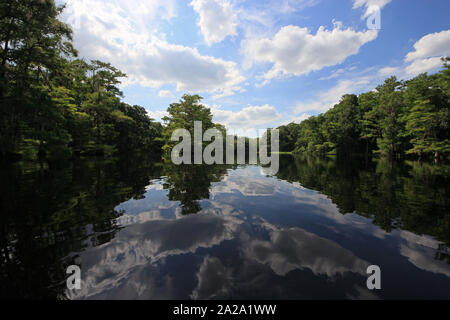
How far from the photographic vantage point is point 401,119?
96.2ft

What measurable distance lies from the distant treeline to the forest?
14 centimetres

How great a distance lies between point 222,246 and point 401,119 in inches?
1602

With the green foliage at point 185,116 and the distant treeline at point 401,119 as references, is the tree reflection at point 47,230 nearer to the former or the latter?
the green foliage at point 185,116

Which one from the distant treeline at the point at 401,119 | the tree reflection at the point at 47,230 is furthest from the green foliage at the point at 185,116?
the distant treeline at the point at 401,119

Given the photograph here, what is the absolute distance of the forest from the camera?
11555 millimetres

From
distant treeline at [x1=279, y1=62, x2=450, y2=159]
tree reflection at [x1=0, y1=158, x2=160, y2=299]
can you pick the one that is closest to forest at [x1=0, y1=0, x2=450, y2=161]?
distant treeline at [x1=279, y1=62, x2=450, y2=159]

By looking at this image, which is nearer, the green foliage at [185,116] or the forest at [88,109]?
the forest at [88,109]

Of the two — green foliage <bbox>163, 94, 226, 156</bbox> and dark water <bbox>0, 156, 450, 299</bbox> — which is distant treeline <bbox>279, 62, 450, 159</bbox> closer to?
dark water <bbox>0, 156, 450, 299</bbox>

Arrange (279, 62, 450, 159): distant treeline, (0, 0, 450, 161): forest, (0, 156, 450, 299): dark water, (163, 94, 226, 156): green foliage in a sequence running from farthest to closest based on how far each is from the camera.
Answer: (163, 94, 226, 156): green foliage → (279, 62, 450, 159): distant treeline → (0, 0, 450, 161): forest → (0, 156, 450, 299): dark water

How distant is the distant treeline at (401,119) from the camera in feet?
80.8

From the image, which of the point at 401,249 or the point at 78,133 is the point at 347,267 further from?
the point at 78,133

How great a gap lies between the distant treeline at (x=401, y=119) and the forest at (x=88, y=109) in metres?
0.14

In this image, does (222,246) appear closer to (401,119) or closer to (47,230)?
(47,230)
